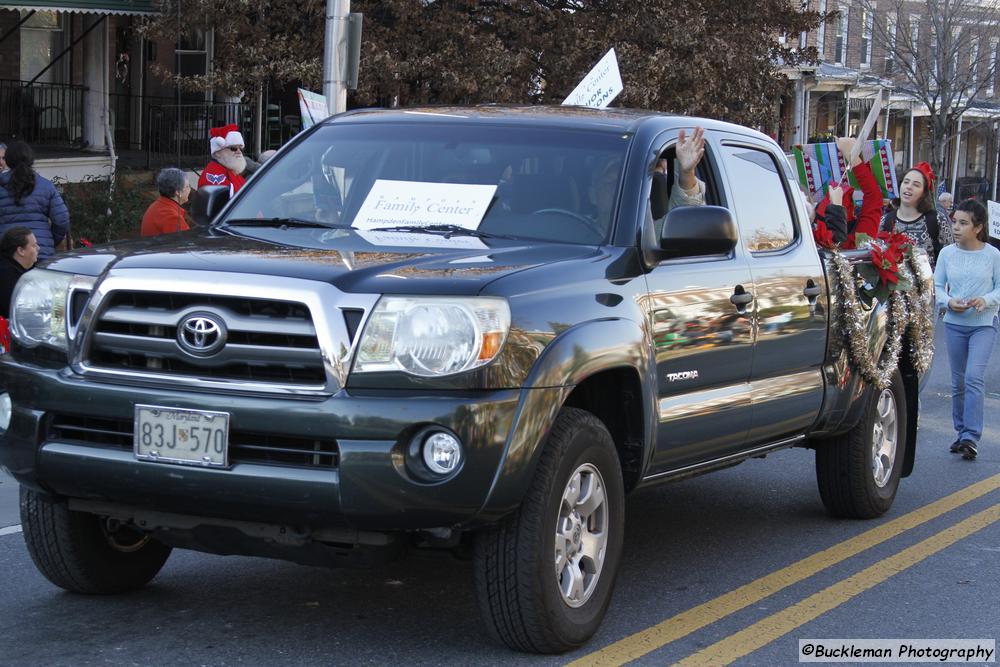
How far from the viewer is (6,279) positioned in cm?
981

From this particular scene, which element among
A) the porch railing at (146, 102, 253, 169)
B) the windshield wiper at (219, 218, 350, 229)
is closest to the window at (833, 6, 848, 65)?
the porch railing at (146, 102, 253, 169)

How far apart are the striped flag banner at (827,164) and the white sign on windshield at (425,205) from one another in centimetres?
492

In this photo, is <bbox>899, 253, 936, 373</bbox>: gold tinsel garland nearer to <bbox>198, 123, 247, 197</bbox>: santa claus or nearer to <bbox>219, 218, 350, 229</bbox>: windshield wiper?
<bbox>219, 218, 350, 229</bbox>: windshield wiper

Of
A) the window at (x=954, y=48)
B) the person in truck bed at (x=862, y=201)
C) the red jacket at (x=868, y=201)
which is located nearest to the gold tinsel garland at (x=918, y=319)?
the person in truck bed at (x=862, y=201)

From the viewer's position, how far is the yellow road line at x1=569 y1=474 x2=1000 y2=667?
203 inches

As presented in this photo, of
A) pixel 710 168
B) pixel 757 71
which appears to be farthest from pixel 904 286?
pixel 757 71

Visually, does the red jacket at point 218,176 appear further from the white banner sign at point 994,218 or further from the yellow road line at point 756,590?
the white banner sign at point 994,218

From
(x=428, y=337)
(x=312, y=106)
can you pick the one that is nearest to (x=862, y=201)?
(x=312, y=106)

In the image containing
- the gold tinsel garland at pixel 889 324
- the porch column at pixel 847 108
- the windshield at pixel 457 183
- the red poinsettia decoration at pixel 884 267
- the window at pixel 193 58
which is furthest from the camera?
the porch column at pixel 847 108

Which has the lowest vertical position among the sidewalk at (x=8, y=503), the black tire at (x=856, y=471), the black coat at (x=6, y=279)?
the sidewalk at (x=8, y=503)

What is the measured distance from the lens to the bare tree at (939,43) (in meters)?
35.0

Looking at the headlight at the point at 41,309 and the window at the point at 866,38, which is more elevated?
the window at the point at 866,38

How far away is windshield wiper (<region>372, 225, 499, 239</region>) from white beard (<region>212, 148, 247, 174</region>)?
6.32 m

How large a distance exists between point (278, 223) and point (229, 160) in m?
6.10
